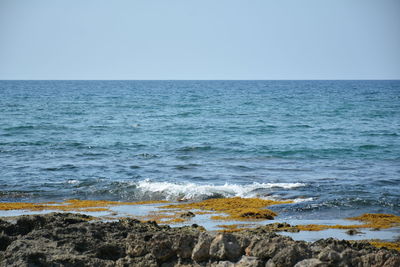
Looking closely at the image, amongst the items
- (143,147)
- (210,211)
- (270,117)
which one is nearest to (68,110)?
(270,117)

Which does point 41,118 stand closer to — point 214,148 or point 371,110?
point 214,148

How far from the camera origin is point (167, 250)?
350 inches

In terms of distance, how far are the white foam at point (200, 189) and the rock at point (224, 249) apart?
32.6 ft

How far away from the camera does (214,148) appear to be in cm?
3100

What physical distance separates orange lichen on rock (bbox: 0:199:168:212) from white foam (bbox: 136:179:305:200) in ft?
4.72

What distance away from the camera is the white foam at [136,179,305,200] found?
61.9 feet

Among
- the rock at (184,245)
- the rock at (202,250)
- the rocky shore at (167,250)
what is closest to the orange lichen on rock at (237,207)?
the rocky shore at (167,250)

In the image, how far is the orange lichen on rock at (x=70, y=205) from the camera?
16.2 m

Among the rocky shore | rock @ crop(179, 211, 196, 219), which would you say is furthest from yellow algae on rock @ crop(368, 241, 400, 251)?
rock @ crop(179, 211, 196, 219)

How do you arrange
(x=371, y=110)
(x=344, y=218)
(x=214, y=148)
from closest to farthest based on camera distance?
(x=344, y=218)
(x=214, y=148)
(x=371, y=110)

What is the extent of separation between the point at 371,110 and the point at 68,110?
31749mm

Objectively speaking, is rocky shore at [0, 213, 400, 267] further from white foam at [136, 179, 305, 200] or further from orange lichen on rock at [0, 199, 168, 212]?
white foam at [136, 179, 305, 200]

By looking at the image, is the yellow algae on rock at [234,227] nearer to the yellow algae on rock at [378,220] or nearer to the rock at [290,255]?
the yellow algae on rock at [378,220]

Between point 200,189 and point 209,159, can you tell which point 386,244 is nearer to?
point 200,189
